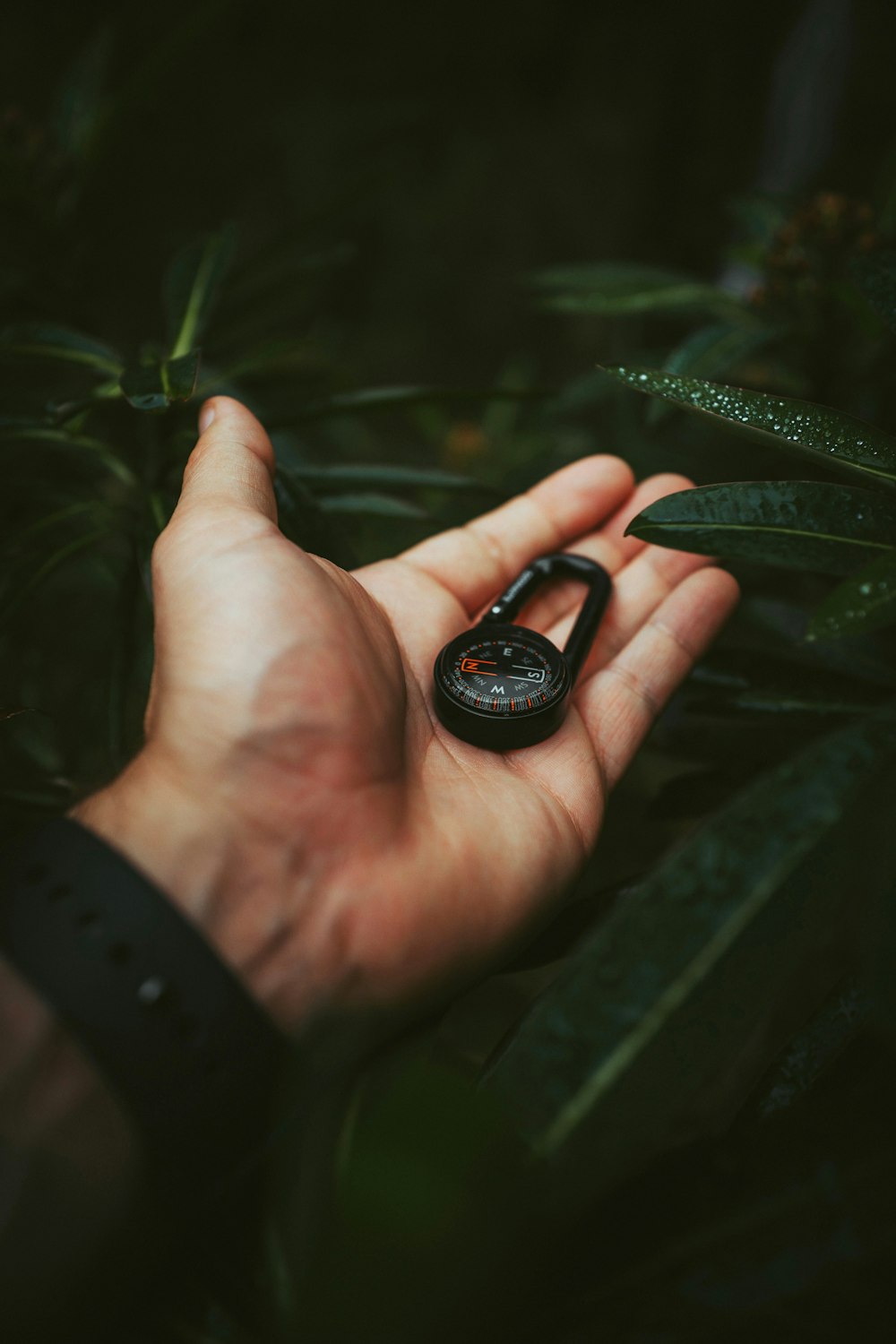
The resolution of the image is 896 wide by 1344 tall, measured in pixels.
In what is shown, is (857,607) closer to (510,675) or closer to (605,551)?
(510,675)

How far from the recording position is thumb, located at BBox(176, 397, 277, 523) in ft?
2.95

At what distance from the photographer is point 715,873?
597mm

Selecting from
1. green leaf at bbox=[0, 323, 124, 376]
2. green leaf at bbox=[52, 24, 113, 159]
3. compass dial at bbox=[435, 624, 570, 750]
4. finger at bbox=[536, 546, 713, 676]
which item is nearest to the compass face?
compass dial at bbox=[435, 624, 570, 750]

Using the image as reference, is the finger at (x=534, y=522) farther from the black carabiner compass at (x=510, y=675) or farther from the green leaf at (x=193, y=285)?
the green leaf at (x=193, y=285)

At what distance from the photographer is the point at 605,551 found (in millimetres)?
1363

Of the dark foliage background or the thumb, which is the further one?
the thumb

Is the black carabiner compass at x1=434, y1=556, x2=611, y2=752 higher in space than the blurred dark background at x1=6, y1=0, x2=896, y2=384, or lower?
lower

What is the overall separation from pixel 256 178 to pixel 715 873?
3.25 m

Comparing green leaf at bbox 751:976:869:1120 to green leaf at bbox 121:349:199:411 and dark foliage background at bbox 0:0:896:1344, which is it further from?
green leaf at bbox 121:349:199:411

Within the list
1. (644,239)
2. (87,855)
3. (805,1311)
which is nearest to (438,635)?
(87,855)

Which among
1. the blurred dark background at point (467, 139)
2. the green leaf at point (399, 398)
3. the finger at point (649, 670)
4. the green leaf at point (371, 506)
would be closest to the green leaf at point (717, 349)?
the green leaf at point (399, 398)

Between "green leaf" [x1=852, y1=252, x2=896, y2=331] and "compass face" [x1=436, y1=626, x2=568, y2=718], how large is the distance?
0.60 m

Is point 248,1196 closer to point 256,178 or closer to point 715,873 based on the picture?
point 715,873

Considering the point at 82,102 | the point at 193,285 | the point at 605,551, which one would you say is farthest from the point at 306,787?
the point at 82,102
